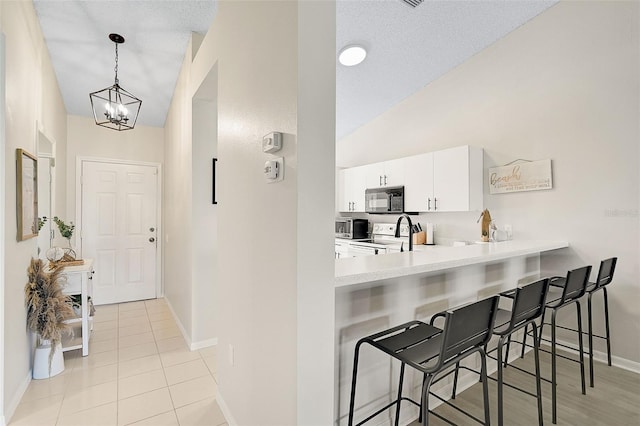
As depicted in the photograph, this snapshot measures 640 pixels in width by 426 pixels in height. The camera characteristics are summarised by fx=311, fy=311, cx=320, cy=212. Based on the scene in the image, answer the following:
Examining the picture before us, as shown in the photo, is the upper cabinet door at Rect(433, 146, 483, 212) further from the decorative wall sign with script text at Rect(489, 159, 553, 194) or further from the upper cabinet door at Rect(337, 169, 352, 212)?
the upper cabinet door at Rect(337, 169, 352, 212)

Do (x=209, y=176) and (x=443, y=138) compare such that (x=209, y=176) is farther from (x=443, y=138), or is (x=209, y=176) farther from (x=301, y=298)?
(x=443, y=138)

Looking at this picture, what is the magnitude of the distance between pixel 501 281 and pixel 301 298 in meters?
2.03

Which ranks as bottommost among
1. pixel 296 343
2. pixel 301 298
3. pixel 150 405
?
pixel 150 405

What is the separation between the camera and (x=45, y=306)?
239 cm

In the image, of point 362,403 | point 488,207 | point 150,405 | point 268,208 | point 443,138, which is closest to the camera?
point 268,208

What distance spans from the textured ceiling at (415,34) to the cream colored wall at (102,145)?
117 inches

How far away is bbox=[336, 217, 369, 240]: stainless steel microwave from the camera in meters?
→ 4.87

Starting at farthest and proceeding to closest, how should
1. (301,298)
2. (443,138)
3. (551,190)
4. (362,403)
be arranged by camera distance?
(443,138) → (551,190) → (362,403) → (301,298)

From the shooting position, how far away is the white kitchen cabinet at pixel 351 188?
480 cm

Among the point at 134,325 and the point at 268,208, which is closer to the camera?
the point at 268,208

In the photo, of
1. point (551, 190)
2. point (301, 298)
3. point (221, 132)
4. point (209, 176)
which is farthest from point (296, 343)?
point (551, 190)

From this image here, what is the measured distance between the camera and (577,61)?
2795 millimetres

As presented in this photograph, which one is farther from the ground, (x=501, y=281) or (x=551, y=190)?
(x=551, y=190)

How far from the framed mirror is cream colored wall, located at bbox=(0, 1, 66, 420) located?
0.06m
